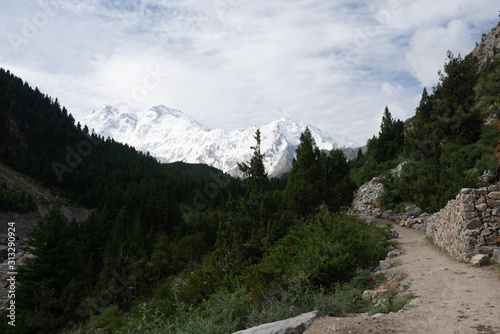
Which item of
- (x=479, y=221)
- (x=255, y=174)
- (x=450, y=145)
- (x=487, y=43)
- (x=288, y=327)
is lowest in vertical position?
(x=288, y=327)

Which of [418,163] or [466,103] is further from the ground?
[466,103]

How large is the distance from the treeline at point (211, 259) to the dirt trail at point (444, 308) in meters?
1.27

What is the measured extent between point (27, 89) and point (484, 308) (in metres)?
173

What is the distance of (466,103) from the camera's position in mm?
26703

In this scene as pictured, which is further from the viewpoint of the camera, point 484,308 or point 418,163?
point 418,163

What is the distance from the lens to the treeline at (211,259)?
25.6ft

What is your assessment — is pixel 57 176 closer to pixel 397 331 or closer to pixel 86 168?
pixel 86 168

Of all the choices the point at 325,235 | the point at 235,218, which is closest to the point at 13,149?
the point at 235,218

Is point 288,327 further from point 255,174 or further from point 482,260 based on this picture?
point 255,174

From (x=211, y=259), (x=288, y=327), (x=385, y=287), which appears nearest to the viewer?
(x=288, y=327)

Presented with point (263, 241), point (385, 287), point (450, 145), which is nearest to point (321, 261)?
point (385, 287)

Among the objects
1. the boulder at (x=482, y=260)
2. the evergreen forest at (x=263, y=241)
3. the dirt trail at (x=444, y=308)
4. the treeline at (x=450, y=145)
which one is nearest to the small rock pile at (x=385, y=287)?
the dirt trail at (x=444, y=308)

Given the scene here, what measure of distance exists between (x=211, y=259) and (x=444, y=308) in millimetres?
14586

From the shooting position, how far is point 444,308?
5.35 m
